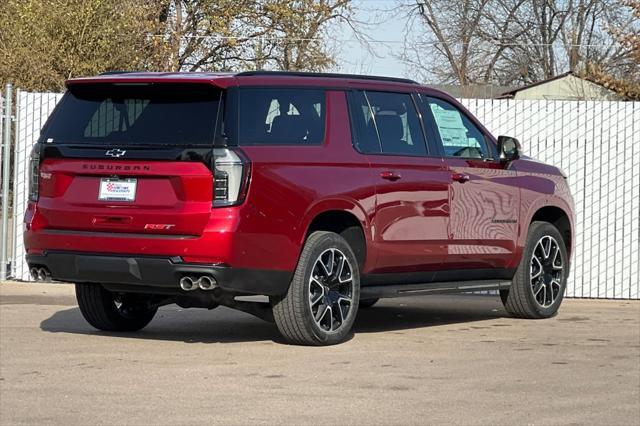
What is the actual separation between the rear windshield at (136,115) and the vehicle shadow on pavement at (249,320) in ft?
5.46

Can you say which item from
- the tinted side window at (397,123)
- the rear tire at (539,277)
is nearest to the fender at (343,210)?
the tinted side window at (397,123)

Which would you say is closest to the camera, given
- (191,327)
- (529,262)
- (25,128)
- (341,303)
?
(341,303)

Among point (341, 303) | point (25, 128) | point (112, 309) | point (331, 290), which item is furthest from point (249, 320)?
point (25, 128)

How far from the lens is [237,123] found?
385 inches

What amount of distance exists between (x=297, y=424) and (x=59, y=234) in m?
3.35

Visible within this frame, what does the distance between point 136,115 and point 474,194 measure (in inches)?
120

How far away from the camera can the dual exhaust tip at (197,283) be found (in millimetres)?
9562

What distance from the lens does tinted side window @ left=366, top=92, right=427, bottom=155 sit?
11.0 metres

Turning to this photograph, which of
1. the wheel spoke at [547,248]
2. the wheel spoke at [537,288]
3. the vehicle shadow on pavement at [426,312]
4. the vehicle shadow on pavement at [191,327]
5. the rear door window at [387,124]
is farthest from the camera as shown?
the wheel spoke at [547,248]

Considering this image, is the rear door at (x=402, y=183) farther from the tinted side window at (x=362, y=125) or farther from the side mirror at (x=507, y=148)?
the side mirror at (x=507, y=148)

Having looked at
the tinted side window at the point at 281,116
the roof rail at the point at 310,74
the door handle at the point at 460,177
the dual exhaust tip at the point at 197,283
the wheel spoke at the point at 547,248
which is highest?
the roof rail at the point at 310,74

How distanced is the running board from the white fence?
299 centimetres

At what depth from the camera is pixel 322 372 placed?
9.08 meters

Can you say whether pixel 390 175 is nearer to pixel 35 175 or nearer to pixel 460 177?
pixel 460 177
